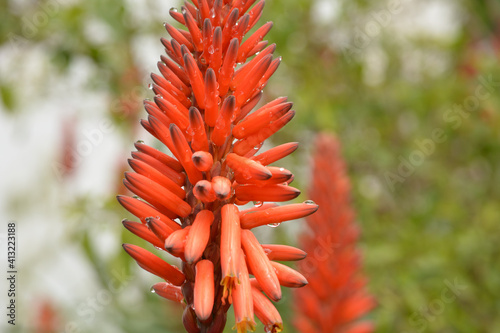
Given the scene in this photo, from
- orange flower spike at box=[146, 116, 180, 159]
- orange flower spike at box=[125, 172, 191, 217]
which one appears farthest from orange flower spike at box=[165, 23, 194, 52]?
orange flower spike at box=[125, 172, 191, 217]

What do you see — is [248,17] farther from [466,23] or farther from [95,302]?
[466,23]

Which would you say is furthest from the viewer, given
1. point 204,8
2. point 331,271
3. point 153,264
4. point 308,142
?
point 308,142

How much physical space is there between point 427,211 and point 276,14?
1.88 m

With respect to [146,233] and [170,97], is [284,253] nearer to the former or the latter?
[146,233]

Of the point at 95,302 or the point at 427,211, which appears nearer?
the point at 95,302

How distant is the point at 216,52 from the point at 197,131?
7.3 inches

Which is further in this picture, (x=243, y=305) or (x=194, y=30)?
(x=194, y=30)

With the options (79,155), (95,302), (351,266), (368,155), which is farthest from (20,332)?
(368,155)

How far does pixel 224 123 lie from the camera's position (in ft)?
3.86

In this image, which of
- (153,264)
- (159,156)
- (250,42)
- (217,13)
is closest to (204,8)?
(217,13)

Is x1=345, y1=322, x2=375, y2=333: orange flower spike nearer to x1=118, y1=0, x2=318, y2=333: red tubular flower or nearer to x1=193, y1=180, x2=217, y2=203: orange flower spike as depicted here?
x1=118, y1=0, x2=318, y2=333: red tubular flower

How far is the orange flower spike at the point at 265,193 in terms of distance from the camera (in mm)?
1166

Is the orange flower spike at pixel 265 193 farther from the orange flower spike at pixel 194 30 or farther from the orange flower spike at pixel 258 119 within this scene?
the orange flower spike at pixel 194 30

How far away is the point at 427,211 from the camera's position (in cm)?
402
